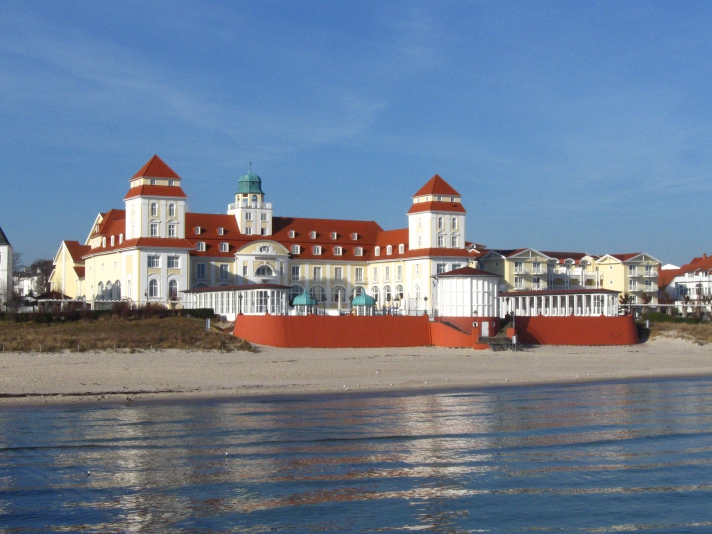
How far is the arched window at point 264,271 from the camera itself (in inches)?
3009

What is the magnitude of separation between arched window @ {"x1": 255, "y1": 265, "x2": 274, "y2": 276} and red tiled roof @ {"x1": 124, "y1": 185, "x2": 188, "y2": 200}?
29.1 feet

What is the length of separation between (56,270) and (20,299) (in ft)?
85.1

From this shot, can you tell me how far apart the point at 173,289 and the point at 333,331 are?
68.4 feet

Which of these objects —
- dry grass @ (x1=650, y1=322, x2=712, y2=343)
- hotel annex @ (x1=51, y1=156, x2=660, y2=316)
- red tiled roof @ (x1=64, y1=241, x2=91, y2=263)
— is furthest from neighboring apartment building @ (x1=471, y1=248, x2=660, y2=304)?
red tiled roof @ (x1=64, y1=241, x2=91, y2=263)

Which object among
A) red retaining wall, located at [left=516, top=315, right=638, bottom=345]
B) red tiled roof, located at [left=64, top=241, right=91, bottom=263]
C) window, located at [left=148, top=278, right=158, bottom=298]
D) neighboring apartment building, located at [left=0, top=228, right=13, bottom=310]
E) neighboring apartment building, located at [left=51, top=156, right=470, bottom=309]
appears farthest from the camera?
red tiled roof, located at [left=64, top=241, right=91, bottom=263]

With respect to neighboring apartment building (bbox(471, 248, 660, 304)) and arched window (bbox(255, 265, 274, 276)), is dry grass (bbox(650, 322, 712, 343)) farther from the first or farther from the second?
arched window (bbox(255, 265, 274, 276))

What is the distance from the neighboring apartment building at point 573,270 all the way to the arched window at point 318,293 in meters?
15.3

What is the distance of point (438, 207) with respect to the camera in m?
77.8

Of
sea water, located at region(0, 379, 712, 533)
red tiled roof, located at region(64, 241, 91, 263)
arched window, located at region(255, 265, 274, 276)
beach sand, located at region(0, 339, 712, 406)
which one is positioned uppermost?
red tiled roof, located at region(64, 241, 91, 263)

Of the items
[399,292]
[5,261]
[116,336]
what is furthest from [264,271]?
[116,336]

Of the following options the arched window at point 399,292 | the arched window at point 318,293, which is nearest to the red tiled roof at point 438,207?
the arched window at point 399,292

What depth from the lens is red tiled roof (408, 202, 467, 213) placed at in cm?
7762

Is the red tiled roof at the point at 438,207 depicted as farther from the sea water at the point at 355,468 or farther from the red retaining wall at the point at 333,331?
the sea water at the point at 355,468

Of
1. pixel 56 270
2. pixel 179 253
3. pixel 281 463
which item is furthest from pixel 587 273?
pixel 281 463
